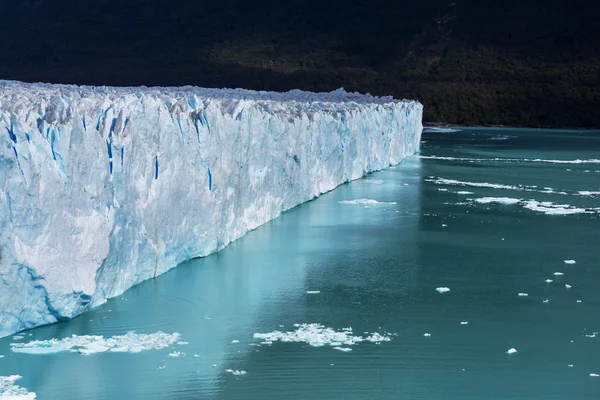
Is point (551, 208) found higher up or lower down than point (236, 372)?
higher up

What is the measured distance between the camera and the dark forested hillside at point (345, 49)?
38344 mm

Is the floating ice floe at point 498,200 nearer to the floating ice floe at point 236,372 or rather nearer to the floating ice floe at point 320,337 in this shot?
the floating ice floe at point 320,337

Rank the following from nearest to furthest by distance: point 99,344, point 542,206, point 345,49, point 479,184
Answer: point 99,344 < point 542,206 < point 479,184 < point 345,49

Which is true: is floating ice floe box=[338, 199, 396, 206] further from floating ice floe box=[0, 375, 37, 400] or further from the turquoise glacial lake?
floating ice floe box=[0, 375, 37, 400]

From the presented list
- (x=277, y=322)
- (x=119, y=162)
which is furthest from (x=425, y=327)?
(x=119, y=162)

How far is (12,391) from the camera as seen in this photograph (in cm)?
425

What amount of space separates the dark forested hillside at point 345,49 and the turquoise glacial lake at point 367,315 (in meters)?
28.6

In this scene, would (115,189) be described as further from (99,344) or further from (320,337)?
(320,337)

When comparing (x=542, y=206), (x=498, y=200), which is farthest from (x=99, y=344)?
(x=498, y=200)

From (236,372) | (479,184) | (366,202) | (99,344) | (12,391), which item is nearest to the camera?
(12,391)

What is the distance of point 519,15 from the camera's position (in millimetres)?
44031

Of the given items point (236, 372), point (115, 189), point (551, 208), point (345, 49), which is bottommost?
point (236, 372)

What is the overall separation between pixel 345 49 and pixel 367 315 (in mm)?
38620

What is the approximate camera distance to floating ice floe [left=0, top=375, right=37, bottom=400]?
419 centimetres
